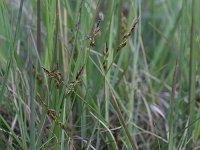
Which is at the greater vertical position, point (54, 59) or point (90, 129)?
point (54, 59)

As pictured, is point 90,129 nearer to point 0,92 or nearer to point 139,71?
point 0,92

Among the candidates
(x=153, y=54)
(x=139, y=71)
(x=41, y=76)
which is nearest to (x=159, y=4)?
(x=153, y=54)

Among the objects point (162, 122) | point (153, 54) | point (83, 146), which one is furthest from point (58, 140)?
point (153, 54)

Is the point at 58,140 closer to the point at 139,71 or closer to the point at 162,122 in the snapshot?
the point at 162,122

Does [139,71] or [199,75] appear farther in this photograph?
[139,71]

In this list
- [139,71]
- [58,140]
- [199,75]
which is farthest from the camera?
[139,71]

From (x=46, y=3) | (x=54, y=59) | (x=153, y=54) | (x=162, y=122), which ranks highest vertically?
(x=46, y=3)

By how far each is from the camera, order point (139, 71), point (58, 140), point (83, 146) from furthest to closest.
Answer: point (139, 71) < point (83, 146) < point (58, 140)
